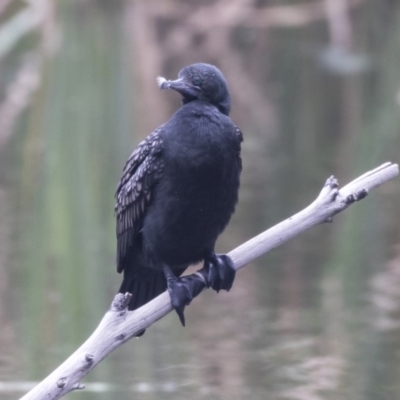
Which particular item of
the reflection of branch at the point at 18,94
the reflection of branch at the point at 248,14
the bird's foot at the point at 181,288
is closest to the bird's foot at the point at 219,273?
the bird's foot at the point at 181,288

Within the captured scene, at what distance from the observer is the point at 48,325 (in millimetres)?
5602

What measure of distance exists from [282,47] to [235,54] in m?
1.25

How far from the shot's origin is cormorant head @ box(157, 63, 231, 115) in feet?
12.8

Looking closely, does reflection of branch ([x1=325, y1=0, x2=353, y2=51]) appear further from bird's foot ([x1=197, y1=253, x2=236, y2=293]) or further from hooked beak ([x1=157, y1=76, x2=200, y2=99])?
bird's foot ([x1=197, y1=253, x2=236, y2=293])

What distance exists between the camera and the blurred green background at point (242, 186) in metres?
5.08

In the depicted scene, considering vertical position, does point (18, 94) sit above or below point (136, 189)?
above

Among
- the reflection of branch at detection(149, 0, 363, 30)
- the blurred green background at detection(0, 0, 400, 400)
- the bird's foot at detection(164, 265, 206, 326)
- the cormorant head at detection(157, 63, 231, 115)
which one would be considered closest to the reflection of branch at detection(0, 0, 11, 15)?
the blurred green background at detection(0, 0, 400, 400)

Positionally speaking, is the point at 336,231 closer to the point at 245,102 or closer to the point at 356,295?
the point at 356,295

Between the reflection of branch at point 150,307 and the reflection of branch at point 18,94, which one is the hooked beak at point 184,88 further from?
the reflection of branch at point 18,94

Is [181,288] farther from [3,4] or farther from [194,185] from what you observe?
[3,4]

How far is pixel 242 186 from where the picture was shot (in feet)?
26.6

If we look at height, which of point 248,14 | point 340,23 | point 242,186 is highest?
point 248,14

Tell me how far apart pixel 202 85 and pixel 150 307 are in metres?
0.93

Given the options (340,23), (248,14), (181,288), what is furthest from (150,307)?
(248,14)
